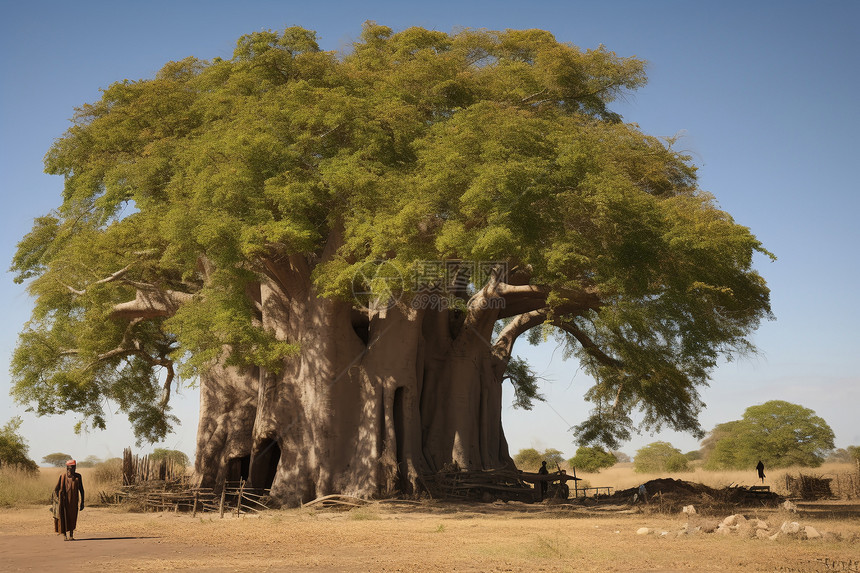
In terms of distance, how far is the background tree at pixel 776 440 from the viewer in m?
44.5

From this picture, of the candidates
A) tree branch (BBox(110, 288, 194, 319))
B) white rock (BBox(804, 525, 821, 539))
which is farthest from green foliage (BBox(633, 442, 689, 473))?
white rock (BBox(804, 525, 821, 539))

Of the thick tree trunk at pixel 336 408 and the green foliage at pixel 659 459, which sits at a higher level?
the thick tree trunk at pixel 336 408

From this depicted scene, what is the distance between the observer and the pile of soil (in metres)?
18.2

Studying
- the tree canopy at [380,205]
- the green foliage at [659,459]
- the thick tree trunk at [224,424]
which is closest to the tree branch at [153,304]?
the tree canopy at [380,205]

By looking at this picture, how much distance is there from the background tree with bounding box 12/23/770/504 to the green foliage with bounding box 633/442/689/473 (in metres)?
24.4

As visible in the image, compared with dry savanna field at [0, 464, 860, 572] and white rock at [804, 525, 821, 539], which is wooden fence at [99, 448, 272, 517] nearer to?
dry savanna field at [0, 464, 860, 572]

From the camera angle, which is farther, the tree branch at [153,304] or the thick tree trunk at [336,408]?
the tree branch at [153,304]

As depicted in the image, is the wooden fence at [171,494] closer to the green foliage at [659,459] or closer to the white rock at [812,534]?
the white rock at [812,534]

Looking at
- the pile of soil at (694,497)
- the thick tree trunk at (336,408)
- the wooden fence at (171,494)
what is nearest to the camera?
the pile of soil at (694,497)

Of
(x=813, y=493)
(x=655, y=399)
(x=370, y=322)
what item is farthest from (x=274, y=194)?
(x=813, y=493)

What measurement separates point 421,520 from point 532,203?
23.5ft

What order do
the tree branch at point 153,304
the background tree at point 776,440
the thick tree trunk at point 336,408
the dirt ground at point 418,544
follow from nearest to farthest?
1. the dirt ground at point 418,544
2. the thick tree trunk at point 336,408
3. the tree branch at point 153,304
4. the background tree at point 776,440

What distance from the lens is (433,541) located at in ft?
41.7

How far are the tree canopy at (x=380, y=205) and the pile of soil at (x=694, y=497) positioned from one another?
2.99 m
